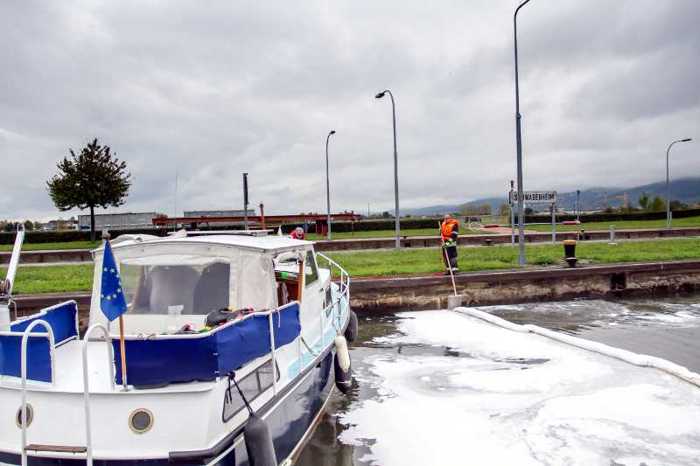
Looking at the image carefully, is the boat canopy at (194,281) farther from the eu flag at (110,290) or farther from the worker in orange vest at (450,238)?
the worker in orange vest at (450,238)

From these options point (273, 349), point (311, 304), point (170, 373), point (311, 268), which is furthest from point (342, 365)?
point (170, 373)

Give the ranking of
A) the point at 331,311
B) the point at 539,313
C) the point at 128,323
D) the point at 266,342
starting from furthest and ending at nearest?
1. the point at 539,313
2. the point at 331,311
3. the point at 128,323
4. the point at 266,342

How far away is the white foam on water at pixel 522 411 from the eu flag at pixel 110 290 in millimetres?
3602

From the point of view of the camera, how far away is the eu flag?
3.87m

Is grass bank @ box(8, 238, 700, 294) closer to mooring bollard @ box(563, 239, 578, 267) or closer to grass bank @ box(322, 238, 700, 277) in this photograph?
grass bank @ box(322, 238, 700, 277)

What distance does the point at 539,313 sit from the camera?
15023 mm

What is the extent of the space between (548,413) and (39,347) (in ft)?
19.2

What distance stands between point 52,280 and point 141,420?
1515cm

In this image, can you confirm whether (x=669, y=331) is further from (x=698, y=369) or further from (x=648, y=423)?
(x=648, y=423)

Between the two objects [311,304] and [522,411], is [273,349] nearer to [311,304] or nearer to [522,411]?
[311,304]

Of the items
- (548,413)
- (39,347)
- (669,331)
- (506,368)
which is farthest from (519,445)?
(669,331)

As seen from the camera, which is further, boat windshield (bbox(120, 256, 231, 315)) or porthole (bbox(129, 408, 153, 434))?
boat windshield (bbox(120, 256, 231, 315))

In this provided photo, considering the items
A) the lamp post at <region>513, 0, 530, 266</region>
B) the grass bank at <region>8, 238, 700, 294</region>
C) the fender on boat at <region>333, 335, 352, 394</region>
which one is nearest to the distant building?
the grass bank at <region>8, 238, 700, 294</region>

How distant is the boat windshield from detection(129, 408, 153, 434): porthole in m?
1.74
